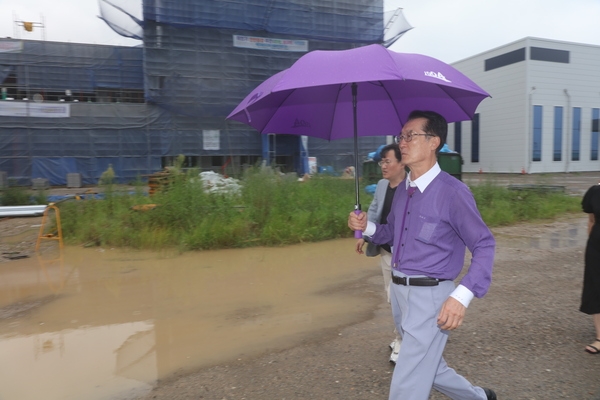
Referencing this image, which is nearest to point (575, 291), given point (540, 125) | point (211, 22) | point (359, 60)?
point (359, 60)

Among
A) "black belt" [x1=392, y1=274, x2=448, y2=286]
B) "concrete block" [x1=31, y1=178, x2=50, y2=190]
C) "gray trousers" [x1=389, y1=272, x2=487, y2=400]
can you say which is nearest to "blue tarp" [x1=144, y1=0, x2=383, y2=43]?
"concrete block" [x1=31, y1=178, x2=50, y2=190]

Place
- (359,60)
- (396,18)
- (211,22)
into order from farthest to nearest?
(396,18) < (211,22) < (359,60)

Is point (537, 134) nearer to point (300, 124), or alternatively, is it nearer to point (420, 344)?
point (300, 124)

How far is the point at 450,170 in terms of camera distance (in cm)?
1300

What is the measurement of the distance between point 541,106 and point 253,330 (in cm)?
3690

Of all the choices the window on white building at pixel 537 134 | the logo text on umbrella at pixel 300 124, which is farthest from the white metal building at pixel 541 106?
the logo text on umbrella at pixel 300 124

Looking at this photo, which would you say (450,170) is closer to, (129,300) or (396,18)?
(129,300)

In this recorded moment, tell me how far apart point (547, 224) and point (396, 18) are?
22.3 meters

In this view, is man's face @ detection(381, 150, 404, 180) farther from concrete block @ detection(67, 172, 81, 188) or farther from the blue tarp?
the blue tarp

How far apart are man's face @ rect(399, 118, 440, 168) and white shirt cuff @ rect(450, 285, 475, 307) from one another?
0.71 meters

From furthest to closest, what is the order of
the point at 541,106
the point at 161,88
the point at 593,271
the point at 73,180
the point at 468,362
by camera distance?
the point at 541,106, the point at 161,88, the point at 73,180, the point at 593,271, the point at 468,362

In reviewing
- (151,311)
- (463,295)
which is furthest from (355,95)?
(151,311)

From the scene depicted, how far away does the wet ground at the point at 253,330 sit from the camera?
363 cm

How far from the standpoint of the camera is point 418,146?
2.59 meters
